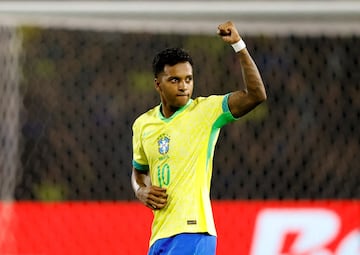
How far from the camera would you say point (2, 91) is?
23.9 feet

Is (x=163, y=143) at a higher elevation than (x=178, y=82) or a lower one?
lower

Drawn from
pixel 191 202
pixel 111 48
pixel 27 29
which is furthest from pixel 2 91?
pixel 191 202

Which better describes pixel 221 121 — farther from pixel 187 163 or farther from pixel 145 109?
pixel 145 109

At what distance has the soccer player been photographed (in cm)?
448

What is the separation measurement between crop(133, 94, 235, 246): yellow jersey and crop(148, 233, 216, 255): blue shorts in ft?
0.08

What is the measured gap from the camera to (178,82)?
14.9 feet

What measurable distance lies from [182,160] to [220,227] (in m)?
1.97

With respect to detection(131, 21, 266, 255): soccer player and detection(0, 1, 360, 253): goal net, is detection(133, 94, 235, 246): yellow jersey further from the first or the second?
detection(0, 1, 360, 253): goal net

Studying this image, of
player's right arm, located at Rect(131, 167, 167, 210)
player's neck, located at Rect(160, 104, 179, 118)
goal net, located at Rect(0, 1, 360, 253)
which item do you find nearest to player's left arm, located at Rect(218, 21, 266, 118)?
player's neck, located at Rect(160, 104, 179, 118)

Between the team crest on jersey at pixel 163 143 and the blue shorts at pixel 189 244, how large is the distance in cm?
39

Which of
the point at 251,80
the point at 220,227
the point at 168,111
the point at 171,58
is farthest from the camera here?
the point at 220,227

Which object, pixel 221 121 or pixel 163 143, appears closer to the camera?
pixel 221 121

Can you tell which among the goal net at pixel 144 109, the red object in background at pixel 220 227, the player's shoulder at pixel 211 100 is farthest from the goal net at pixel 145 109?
the player's shoulder at pixel 211 100

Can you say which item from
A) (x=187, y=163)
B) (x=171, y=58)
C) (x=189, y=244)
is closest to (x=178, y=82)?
(x=171, y=58)
